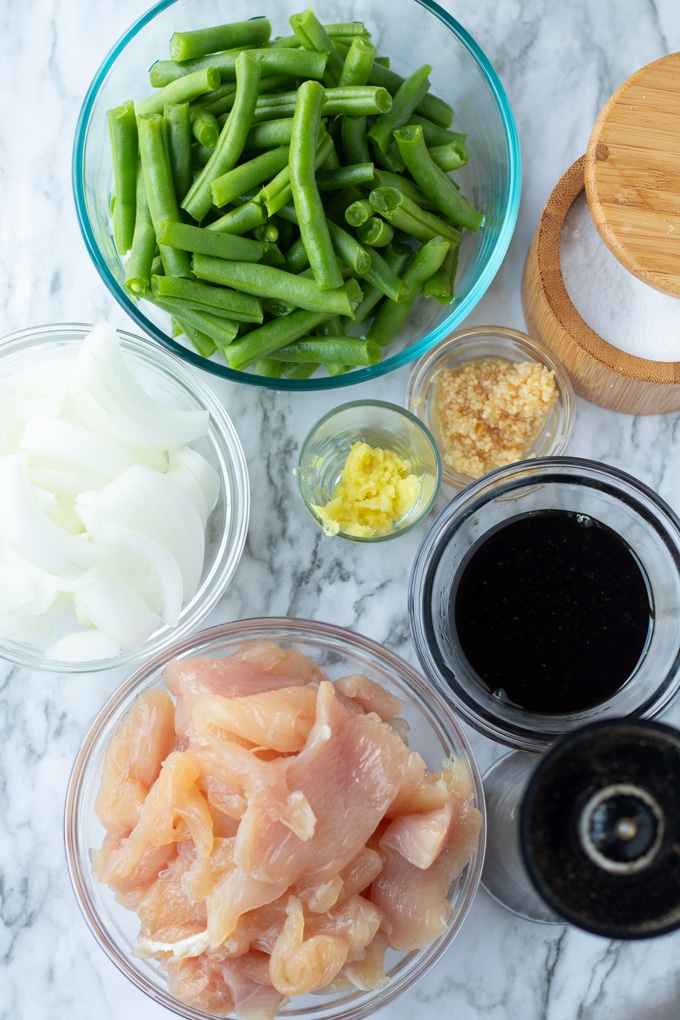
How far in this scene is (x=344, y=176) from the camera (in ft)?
5.52

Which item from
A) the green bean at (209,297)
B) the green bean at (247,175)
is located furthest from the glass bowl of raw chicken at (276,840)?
the green bean at (247,175)

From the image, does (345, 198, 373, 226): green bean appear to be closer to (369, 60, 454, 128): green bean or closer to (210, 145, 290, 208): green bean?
(210, 145, 290, 208): green bean

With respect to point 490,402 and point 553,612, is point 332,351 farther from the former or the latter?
point 553,612

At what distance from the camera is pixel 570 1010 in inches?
73.3

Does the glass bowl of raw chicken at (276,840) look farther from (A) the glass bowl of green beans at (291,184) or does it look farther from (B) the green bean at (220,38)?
(B) the green bean at (220,38)

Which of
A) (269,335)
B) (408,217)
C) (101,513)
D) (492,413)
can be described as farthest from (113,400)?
(492,413)

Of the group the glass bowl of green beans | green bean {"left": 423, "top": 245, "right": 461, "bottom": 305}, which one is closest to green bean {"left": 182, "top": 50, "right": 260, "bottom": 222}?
the glass bowl of green beans

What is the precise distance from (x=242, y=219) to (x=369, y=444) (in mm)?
556

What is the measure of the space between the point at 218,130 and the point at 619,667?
1.30 meters

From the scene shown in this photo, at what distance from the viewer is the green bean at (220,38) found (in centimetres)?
164

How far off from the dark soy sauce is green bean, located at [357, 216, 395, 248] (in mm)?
614

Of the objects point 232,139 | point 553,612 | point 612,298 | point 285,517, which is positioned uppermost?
point 232,139

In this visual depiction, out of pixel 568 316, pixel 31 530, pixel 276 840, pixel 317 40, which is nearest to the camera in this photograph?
pixel 276 840

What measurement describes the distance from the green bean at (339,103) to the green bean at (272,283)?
0.30 metres
